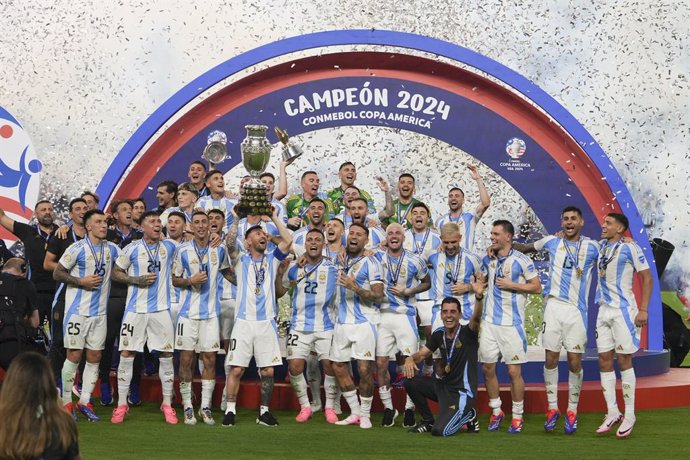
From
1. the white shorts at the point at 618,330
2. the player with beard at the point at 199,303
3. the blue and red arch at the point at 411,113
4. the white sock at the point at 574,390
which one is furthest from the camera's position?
the blue and red arch at the point at 411,113

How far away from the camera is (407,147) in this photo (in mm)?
29250

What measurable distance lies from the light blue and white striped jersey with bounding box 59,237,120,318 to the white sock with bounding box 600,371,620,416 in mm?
3908

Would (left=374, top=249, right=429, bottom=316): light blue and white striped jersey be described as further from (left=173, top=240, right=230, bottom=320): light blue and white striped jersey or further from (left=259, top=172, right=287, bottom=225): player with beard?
(left=259, top=172, right=287, bottom=225): player with beard

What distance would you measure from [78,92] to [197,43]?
4139 mm

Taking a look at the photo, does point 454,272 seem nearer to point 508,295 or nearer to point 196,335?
point 508,295

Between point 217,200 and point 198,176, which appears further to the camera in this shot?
point 198,176

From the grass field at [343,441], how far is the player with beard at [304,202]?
1.96 m

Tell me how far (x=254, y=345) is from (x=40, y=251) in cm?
228

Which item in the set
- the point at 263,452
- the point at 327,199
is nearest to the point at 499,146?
the point at 327,199

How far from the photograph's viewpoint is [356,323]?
9.62 metres

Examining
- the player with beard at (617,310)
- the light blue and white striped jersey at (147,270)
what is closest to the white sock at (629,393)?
the player with beard at (617,310)

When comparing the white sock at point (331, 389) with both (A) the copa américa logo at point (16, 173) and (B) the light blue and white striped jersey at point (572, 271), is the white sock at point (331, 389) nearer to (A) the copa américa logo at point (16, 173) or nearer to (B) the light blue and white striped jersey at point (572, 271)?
(B) the light blue and white striped jersey at point (572, 271)

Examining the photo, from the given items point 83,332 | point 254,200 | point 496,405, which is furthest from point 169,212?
point 496,405

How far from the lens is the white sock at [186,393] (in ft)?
31.3
